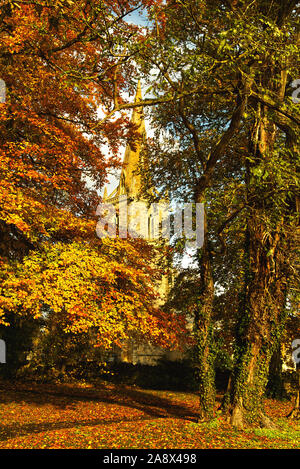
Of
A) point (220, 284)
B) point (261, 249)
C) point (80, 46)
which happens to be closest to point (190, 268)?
point (220, 284)

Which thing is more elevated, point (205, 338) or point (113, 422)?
point (205, 338)

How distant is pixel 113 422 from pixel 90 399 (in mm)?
5500

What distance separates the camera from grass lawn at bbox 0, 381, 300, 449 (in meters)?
8.04

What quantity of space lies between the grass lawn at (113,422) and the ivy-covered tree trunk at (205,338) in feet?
1.83

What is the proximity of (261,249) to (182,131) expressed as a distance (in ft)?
19.8

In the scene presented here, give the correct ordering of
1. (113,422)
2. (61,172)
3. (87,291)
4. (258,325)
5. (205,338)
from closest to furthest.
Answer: (258,325) < (87,291) < (205,338) < (113,422) < (61,172)

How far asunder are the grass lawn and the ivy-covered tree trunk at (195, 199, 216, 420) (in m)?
0.56

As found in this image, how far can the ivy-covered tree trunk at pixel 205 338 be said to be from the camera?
10.1 meters

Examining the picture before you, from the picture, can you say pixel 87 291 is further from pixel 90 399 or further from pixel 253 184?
pixel 90 399

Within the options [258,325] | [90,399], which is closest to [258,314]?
[258,325]

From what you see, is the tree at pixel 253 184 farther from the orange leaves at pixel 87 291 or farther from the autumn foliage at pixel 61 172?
the orange leaves at pixel 87 291

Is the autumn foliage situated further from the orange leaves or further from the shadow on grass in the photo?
the shadow on grass

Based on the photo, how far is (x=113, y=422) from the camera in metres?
11.0

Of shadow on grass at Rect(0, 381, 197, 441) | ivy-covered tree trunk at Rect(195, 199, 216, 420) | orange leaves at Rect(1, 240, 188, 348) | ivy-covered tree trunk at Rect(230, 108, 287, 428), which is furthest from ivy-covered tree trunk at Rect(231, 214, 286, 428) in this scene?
shadow on grass at Rect(0, 381, 197, 441)
